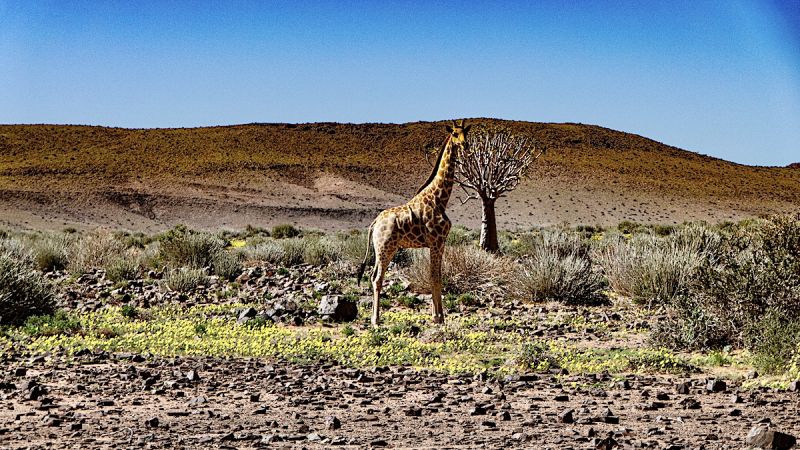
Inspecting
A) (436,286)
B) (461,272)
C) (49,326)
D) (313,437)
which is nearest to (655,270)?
(461,272)

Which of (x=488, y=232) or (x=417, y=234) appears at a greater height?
(x=417, y=234)

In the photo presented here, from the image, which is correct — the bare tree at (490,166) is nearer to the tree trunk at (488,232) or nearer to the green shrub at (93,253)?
the tree trunk at (488,232)

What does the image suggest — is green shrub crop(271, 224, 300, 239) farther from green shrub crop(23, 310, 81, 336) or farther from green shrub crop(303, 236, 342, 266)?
green shrub crop(23, 310, 81, 336)

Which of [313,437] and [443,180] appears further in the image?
[443,180]

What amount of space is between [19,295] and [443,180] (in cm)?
656

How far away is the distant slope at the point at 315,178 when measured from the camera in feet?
236

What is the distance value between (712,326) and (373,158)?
3316 inches

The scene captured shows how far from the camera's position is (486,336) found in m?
11.5

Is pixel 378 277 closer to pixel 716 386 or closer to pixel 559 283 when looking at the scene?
pixel 559 283

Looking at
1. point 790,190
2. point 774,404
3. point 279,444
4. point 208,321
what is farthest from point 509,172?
point 790,190

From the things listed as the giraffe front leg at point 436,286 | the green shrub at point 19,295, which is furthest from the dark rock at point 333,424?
the green shrub at point 19,295

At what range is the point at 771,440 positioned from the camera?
5.38 m

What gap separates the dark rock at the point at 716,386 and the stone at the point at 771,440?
91.3 inches

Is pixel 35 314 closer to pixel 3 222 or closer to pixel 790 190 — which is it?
pixel 3 222
